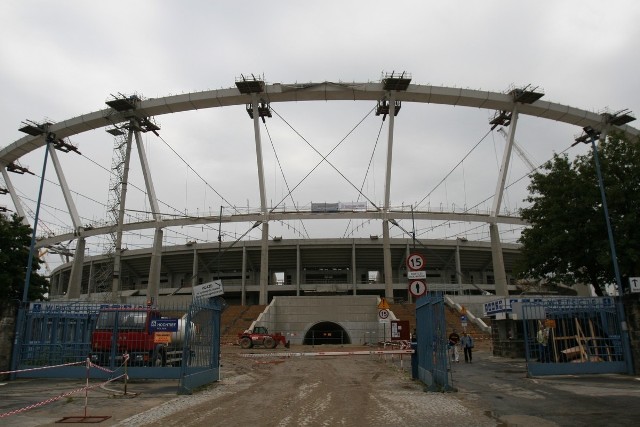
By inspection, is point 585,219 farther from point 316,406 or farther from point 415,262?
point 316,406

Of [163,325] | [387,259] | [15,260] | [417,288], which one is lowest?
[163,325]

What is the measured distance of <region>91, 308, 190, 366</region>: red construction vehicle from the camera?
47.1 feet

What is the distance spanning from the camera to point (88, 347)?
50.5ft

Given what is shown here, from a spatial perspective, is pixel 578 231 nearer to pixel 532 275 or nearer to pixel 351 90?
pixel 532 275

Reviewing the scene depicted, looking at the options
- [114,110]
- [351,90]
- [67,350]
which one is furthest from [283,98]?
[67,350]

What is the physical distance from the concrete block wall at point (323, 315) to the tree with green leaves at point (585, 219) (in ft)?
66.6

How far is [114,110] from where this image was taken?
49438mm

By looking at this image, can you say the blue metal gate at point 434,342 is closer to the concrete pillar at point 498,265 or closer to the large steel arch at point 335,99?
the large steel arch at point 335,99

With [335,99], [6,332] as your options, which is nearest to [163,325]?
[6,332]

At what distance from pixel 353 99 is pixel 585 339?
118 feet

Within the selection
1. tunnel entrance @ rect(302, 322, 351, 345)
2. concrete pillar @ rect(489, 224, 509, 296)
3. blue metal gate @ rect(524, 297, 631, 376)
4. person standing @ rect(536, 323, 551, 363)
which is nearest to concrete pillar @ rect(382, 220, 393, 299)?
tunnel entrance @ rect(302, 322, 351, 345)

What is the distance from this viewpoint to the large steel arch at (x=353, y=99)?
46.2m

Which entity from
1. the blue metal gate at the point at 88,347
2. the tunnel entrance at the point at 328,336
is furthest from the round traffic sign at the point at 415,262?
the tunnel entrance at the point at 328,336

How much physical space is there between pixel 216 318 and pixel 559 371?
1060 cm
